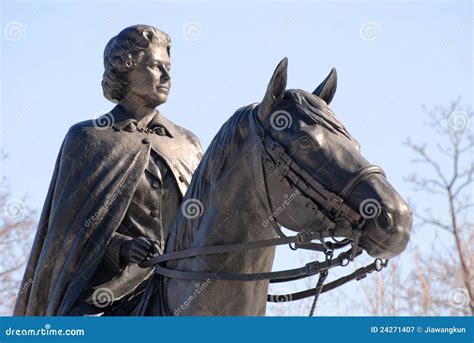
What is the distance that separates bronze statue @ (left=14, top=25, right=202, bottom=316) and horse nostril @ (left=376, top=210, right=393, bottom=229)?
67.9 inches

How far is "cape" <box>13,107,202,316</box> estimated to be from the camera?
6992 mm

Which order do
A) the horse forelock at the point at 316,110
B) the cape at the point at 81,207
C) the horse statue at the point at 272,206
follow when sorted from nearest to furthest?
1. the horse statue at the point at 272,206
2. the horse forelock at the point at 316,110
3. the cape at the point at 81,207

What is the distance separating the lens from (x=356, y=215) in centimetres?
554

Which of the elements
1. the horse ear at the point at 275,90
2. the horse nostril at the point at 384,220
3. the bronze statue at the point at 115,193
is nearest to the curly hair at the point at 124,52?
the bronze statue at the point at 115,193

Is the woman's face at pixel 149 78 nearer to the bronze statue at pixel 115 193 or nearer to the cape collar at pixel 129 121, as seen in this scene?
the bronze statue at pixel 115 193

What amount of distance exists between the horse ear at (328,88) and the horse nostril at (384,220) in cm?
105

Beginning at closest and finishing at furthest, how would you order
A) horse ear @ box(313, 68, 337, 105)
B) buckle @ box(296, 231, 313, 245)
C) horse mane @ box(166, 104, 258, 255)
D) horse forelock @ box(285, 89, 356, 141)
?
buckle @ box(296, 231, 313, 245), horse forelock @ box(285, 89, 356, 141), horse mane @ box(166, 104, 258, 255), horse ear @ box(313, 68, 337, 105)

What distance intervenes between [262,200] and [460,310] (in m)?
12.6

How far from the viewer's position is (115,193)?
23.3ft

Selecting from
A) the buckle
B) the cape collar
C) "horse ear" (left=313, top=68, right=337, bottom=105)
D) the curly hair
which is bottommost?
the buckle

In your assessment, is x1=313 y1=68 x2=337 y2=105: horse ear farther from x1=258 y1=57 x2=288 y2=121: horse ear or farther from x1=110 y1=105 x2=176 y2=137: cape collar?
x1=110 y1=105 x2=176 y2=137: cape collar

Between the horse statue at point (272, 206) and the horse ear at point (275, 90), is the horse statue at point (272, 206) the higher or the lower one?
the lower one

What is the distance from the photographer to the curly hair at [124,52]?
7.52 meters

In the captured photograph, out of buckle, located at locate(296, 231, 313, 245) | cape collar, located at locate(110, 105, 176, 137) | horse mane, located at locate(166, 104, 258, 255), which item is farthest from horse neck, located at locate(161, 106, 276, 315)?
cape collar, located at locate(110, 105, 176, 137)
